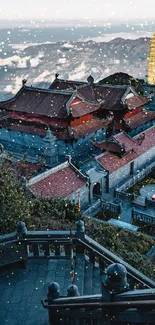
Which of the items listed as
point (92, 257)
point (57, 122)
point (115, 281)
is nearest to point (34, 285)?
point (92, 257)

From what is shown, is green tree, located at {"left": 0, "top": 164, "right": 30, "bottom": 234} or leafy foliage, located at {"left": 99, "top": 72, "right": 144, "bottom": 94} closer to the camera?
green tree, located at {"left": 0, "top": 164, "right": 30, "bottom": 234}

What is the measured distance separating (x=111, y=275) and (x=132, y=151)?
24.5 meters

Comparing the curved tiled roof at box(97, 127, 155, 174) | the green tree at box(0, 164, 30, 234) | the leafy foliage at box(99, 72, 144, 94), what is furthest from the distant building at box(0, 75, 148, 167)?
the green tree at box(0, 164, 30, 234)

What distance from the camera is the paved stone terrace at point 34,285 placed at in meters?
9.13

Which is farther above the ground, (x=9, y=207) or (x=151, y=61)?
(x=9, y=207)

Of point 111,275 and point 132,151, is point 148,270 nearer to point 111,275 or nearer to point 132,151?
point 111,275

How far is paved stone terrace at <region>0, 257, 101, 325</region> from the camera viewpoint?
30.0 feet

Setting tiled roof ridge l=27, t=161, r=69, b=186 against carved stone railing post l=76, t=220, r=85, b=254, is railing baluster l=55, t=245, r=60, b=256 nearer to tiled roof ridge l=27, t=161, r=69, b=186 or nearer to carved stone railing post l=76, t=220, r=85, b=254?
carved stone railing post l=76, t=220, r=85, b=254

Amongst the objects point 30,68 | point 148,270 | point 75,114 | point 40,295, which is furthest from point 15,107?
point 30,68

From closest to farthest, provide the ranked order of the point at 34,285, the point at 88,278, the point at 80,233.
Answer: the point at 34,285
the point at 88,278
the point at 80,233

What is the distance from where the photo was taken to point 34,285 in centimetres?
1022

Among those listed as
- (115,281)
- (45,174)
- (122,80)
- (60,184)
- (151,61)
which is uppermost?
(115,281)

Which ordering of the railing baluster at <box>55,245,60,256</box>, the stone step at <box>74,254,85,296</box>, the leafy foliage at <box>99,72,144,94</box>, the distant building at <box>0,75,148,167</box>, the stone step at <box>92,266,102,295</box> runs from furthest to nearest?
the leafy foliage at <box>99,72,144,94</box>, the distant building at <box>0,75,148,167</box>, the railing baluster at <box>55,245,60,256</box>, the stone step at <box>74,254,85,296</box>, the stone step at <box>92,266,102,295</box>

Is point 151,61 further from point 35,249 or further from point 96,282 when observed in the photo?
point 96,282
